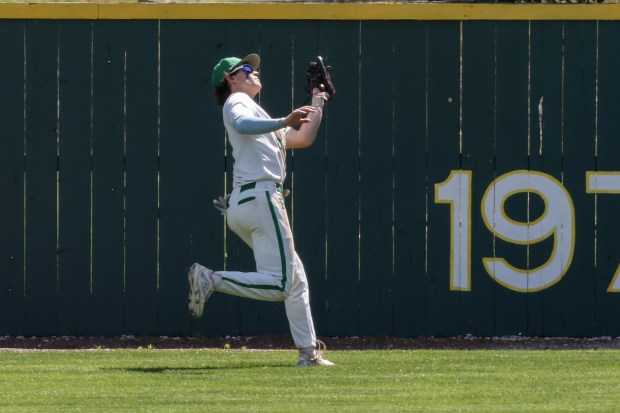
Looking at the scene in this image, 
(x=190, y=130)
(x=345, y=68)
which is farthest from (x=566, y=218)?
(x=190, y=130)

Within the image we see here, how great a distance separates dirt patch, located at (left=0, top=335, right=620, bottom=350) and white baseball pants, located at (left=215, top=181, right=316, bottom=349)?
2498mm

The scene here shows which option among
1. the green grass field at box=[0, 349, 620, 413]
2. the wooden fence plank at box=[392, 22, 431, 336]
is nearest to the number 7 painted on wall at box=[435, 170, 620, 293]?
the wooden fence plank at box=[392, 22, 431, 336]

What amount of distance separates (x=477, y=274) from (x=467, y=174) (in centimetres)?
74

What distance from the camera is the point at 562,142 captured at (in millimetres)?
10664

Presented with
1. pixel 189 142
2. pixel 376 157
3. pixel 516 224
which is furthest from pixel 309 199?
pixel 516 224

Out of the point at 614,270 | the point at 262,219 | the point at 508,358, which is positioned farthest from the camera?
the point at 614,270

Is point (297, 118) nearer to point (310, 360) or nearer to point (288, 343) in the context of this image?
point (310, 360)

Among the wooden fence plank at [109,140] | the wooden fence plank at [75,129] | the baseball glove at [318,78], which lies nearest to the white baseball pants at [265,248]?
the baseball glove at [318,78]

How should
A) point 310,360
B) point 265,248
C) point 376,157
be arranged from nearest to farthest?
point 265,248, point 310,360, point 376,157

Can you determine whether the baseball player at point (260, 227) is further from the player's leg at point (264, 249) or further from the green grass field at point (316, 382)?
the green grass field at point (316, 382)

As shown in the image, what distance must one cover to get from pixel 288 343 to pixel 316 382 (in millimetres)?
3015

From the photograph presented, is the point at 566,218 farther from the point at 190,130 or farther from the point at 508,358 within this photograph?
the point at 190,130

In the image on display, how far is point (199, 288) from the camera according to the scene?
8031 mm

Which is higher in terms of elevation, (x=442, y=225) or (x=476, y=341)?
(x=442, y=225)
